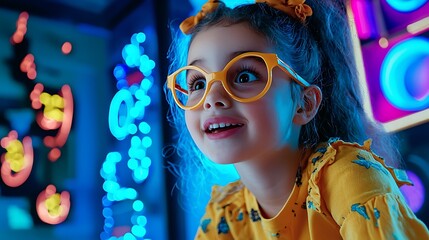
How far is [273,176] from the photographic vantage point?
90 centimetres

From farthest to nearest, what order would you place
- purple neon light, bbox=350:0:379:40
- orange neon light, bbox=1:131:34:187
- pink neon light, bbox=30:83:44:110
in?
pink neon light, bbox=30:83:44:110 < orange neon light, bbox=1:131:34:187 < purple neon light, bbox=350:0:379:40

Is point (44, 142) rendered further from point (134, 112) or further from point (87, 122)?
point (134, 112)

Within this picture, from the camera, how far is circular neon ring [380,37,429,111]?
1293mm

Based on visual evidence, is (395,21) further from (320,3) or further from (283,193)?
(283,193)

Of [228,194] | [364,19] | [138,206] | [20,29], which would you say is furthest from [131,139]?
[364,19]

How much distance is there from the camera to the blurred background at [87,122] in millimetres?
1744

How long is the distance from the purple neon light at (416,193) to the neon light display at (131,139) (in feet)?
3.21

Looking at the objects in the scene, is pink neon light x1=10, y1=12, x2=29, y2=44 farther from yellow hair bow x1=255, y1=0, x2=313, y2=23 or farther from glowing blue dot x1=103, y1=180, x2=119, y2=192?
yellow hair bow x1=255, y1=0, x2=313, y2=23

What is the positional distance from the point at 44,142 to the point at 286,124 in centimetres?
124

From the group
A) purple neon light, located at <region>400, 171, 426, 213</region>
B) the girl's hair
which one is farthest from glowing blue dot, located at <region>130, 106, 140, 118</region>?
purple neon light, located at <region>400, 171, 426, 213</region>

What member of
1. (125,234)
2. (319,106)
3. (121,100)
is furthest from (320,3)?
(125,234)

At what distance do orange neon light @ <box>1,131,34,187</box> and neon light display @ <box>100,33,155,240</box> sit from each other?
0.30m

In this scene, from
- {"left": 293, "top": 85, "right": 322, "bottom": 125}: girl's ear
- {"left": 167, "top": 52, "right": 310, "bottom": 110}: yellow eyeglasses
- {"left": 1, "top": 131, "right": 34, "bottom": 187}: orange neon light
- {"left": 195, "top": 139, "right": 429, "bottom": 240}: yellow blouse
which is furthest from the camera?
{"left": 1, "top": 131, "right": 34, "bottom": 187}: orange neon light

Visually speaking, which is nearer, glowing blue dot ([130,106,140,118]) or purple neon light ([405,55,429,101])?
purple neon light ([405,55,429,101])
